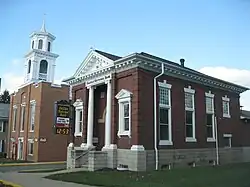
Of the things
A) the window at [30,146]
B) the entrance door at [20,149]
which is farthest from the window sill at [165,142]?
the entrance door at [20,149]

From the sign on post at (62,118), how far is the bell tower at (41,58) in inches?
835

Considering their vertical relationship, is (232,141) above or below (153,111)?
below

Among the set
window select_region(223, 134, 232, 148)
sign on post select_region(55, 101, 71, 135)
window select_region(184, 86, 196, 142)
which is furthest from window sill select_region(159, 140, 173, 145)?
window select_region(223, 134, 232, 148)

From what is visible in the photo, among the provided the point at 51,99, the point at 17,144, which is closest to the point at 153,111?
the point at 51,99

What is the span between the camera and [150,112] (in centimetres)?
1869

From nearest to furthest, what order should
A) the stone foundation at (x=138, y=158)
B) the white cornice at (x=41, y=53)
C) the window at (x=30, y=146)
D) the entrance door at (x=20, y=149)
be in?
1. the stone foundation at (x=138, y=158)
2. the window at (x=30, y=146)
3. the entrance door at (x=20, y=149)
4. the white cornice at (x=41, y=53)

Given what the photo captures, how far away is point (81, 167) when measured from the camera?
67.4ft

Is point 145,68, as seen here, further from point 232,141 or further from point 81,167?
point 232,141

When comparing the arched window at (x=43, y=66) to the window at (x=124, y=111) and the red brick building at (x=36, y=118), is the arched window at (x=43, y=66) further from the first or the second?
the window at (x=124, y=111)

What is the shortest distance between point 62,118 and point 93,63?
17.3 feet

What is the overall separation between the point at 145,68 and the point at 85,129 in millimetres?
7001

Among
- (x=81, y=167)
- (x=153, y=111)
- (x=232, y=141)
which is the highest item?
(x=153, y=111)

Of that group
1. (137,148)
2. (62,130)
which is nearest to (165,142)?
(137,148)

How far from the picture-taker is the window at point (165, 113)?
19.5m
